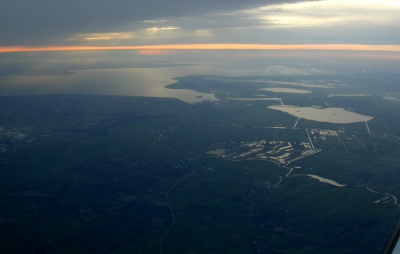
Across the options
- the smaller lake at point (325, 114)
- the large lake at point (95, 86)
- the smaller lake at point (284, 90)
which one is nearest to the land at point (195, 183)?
the smaller lake at point (325, 114)

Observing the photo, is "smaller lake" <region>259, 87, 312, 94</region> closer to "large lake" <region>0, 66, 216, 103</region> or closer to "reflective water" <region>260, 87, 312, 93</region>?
"reflective water" <region>260, 87, 312, 93</region>

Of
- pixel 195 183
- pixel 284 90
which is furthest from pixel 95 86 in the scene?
pixel 195 183

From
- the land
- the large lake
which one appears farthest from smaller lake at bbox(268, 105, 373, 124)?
the large lake

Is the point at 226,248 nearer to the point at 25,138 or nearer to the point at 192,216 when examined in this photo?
the point at 192,216

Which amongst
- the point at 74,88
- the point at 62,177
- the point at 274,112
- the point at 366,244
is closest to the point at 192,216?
the point at 366,244

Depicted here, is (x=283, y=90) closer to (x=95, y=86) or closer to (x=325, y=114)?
(x=325, y=114)

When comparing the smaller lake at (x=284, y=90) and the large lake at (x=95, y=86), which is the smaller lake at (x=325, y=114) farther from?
the smaller lake at (x=284, y=90)
